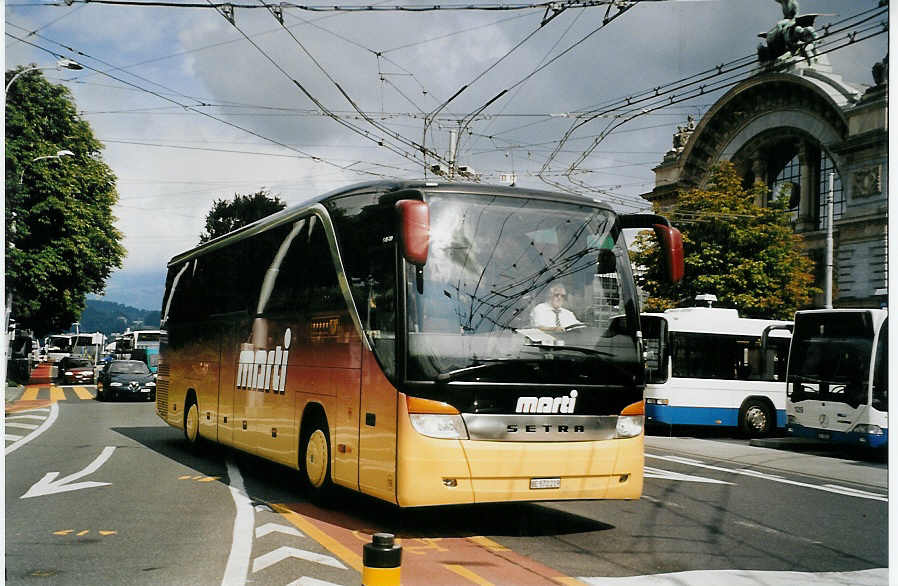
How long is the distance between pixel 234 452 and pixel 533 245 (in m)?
9.10

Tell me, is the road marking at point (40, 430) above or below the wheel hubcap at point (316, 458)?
below

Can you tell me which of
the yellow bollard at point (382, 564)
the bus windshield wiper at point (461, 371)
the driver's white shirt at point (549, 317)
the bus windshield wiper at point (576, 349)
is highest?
the driver's white shirt at point (549, 317)

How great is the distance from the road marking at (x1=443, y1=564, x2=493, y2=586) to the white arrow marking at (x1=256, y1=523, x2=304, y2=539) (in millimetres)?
1728

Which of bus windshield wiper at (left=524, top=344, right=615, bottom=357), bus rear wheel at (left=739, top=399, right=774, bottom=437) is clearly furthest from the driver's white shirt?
bus rear wheel at (left=739, top=399, right=774, bottom=437)

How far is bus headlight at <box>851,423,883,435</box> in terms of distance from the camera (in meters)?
17.3

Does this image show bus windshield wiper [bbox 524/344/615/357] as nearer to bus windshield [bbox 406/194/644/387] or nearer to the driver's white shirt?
bus windshield [bbox 406/194/644/387]

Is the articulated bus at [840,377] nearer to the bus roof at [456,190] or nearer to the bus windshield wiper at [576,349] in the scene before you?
the bus roof at [456,190]

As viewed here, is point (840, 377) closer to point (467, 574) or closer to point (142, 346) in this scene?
point (467, 574)

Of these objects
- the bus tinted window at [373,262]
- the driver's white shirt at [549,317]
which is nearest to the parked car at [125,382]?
the bus tinted window at [373,262]

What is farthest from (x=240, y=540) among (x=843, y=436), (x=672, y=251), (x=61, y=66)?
(x=843, y=436)

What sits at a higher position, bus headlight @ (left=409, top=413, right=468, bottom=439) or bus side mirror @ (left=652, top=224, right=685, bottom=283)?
bus side mirror @ (left=652, top=224, right=685, bottom=283)

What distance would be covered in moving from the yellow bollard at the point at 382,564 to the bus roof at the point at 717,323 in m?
19.0

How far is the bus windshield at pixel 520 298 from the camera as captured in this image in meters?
8.26

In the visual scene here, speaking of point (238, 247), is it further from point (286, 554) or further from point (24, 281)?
point (24, 281)
